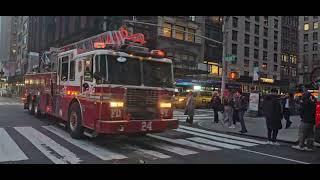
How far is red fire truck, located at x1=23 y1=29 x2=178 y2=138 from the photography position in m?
11.2

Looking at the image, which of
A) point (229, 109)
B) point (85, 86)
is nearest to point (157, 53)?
point (85, 86)

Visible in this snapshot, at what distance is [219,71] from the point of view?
212ft

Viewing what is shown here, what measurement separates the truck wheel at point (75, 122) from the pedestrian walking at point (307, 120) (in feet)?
22.4

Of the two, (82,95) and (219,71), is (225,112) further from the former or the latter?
(219,71)

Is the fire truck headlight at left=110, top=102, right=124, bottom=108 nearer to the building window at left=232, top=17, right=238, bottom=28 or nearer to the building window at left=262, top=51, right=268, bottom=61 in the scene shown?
the building window at left=232, top=17, right=238, bottom=28

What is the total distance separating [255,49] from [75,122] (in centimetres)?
6286

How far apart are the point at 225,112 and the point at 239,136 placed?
3.44 m

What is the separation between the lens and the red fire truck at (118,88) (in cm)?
1120

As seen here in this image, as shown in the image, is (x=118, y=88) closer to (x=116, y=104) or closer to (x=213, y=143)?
(x=116, y=104)

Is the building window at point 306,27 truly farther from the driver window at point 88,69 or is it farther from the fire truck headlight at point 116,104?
the fire truck headlight at point 116,104

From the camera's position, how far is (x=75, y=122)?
12.7 m

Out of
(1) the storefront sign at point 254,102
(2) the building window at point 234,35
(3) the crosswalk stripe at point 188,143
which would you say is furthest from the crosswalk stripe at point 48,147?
(2) the building window at point 234,35

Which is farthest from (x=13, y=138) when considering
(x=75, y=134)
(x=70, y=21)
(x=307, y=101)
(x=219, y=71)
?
(x=219, y=71)

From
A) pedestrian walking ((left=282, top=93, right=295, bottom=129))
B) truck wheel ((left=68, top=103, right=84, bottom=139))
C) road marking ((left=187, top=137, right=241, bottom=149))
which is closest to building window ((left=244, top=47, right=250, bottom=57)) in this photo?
pedestrian walking ((left=282, top=93, right=295, bottom=129))
